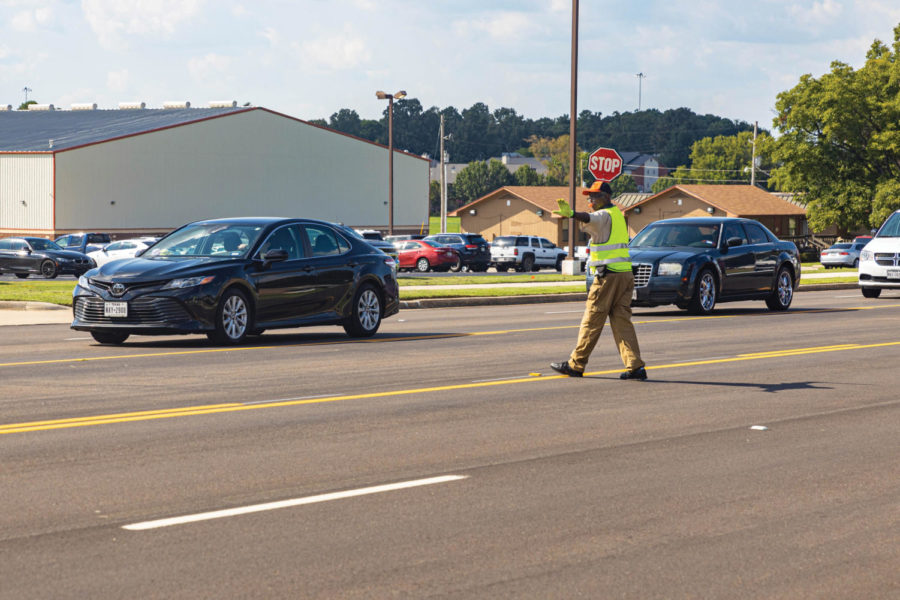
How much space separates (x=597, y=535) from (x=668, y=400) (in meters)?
4.86

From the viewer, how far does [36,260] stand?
41.5 metres

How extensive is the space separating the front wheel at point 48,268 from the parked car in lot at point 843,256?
34.2 m

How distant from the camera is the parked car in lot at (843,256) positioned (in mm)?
56031

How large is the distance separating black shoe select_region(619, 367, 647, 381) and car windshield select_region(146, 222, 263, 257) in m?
5.49

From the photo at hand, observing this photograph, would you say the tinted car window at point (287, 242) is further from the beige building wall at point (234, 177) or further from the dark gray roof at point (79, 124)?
the dark gray roof at point (79, 124)

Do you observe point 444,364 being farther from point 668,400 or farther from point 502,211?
point 502,211

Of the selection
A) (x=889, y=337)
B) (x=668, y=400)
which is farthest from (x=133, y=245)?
(x=668, y=400)

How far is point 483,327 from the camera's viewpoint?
61.0ft

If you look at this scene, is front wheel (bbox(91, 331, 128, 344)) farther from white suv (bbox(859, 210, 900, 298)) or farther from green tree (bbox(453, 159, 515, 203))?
green tree (bbox(453, 159, 515, 203))

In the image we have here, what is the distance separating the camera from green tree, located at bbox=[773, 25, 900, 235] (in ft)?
198

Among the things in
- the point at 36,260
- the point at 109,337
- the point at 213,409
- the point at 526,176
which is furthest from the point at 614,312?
the point at 526,176

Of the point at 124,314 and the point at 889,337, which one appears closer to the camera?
the point at 124,314

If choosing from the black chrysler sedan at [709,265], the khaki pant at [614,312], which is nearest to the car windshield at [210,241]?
the khaki pant at [614,312]

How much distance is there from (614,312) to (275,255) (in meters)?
5.03
